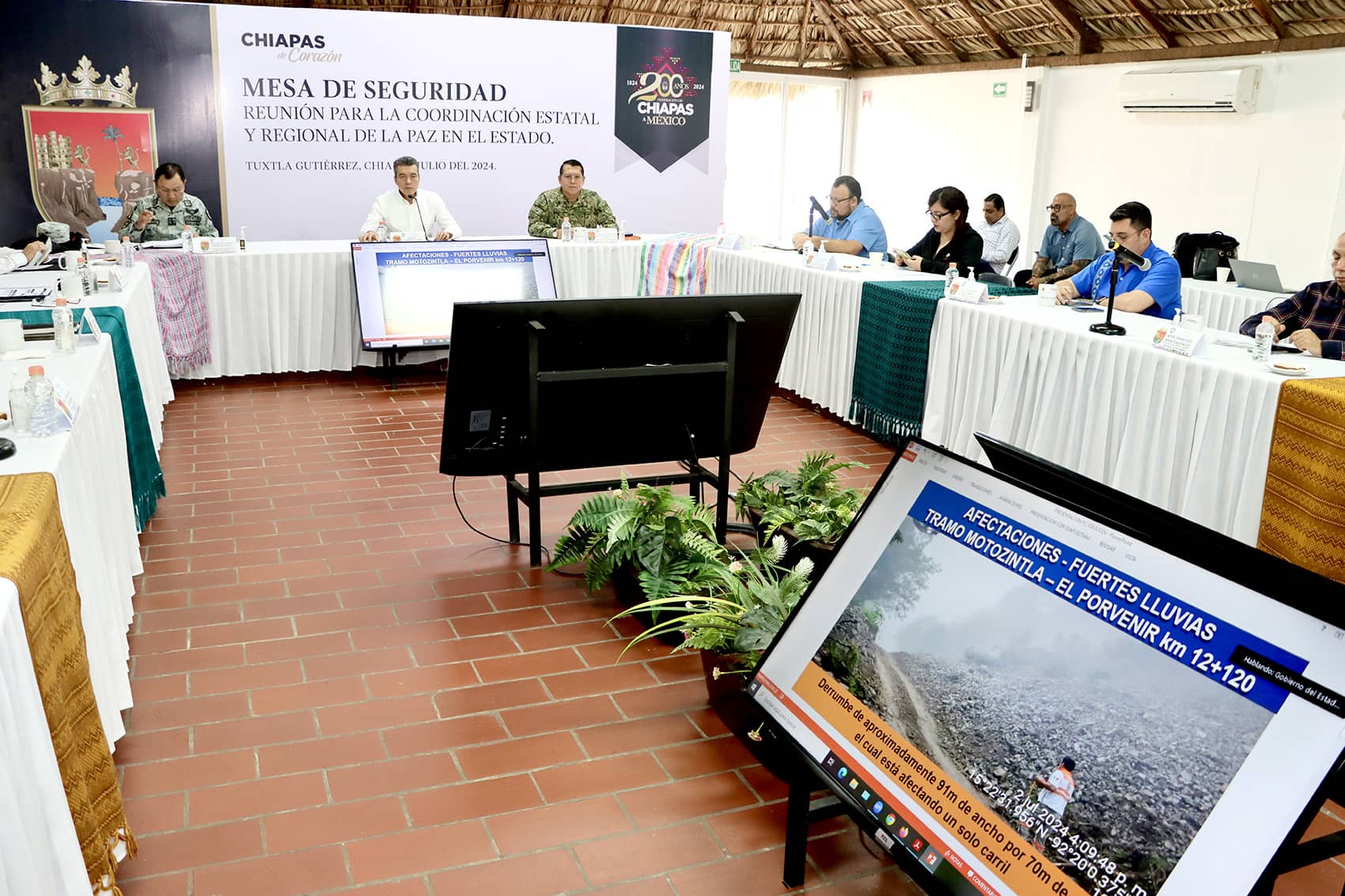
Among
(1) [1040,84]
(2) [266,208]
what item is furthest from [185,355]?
(1) [1040,84]

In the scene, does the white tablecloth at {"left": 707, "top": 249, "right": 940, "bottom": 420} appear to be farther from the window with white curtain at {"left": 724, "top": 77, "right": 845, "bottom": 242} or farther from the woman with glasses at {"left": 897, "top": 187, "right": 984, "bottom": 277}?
the window with white curtain at {"left": 724, "top": 77, "right": 845, "bottom": 242}

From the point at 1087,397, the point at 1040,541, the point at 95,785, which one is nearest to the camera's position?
the point at 1040,541

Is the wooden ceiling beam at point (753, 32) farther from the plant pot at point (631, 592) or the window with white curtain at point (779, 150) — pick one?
the plant pot at point (631, 592)

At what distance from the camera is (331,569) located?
13.0ft

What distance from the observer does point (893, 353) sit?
5715 mm

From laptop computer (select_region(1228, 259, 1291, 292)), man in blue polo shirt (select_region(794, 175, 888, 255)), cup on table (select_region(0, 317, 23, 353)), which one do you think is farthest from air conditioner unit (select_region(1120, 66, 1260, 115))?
cup on table (select_region(0, 317, 23, 353))

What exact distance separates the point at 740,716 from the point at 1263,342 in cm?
266

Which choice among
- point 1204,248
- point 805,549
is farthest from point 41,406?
point 1204,248

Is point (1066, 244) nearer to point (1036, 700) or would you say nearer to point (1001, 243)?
point (1001, 243)

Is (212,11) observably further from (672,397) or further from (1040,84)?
(1040,84)

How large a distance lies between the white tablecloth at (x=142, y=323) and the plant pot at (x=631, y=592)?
218cm

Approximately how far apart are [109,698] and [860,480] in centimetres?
337

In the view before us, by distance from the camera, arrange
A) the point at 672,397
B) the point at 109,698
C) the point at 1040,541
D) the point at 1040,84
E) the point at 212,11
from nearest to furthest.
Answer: the point at 1040,541 → the point at 109,698 → the point at 672,397 → the point at 212,11 → the point at 1040,84

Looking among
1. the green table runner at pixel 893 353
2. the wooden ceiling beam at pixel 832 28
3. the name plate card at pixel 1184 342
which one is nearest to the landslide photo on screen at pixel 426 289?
the green table runner at pixel 893 353
